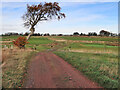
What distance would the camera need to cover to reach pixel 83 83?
6996mm

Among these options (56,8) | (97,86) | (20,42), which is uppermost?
(56,8)

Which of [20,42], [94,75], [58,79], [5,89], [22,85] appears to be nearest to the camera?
[5,89]

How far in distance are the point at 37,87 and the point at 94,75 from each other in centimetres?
401

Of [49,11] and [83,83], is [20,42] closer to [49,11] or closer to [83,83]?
[49,11]

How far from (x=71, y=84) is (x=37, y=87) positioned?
1.88 meters

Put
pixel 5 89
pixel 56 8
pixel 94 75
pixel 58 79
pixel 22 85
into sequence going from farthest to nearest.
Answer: pixel 56 8
pixel 94 75
pixel 58 79
pixel 22 85
pixel 5 89

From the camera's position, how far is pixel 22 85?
6.63 meters

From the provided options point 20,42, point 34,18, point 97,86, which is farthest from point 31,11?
point 97,86

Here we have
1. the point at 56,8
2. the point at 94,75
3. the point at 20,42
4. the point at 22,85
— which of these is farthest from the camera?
the point at 20,42

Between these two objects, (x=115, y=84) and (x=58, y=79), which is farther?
(x=58, y=79)

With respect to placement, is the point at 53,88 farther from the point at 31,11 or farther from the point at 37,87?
the point at 31,11

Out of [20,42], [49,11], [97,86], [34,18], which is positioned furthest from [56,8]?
[97,86]

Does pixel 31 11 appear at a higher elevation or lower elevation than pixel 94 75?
higher

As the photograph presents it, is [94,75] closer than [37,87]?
No
